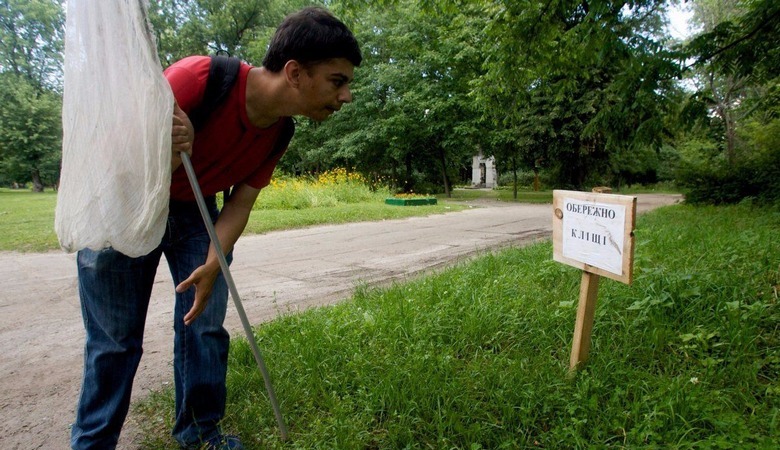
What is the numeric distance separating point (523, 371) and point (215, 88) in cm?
187

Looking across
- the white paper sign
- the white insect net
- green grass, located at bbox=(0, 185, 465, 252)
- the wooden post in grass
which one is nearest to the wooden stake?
Answer: the wooden post in grass

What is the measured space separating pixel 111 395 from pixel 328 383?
36.9 inches

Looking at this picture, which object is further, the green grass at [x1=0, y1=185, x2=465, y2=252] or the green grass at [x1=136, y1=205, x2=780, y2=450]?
the green grass at [x1=0, y1=185, x2=465, y2=252]

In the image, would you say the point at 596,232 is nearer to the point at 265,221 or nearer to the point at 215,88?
the point at 215,88

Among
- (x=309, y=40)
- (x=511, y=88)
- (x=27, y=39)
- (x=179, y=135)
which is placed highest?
(x=27, y=39)

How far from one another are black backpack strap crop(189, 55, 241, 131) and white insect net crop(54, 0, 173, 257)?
0.88 ft

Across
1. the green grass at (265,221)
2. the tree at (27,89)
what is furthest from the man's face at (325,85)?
the tree at (27,89)

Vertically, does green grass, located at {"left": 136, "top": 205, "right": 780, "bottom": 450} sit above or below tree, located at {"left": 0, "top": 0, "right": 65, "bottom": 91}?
below

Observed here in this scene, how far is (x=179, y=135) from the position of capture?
4.30 ft

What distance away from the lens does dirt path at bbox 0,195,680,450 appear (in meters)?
2.31

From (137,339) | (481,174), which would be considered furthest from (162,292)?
(481,174)

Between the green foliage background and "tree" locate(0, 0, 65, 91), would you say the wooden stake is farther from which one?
"tree" locate(0, 0, 65, 91)

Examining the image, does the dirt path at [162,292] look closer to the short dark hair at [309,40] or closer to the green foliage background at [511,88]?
the green foliage background at [511,88]

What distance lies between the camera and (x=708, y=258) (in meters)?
3.69
